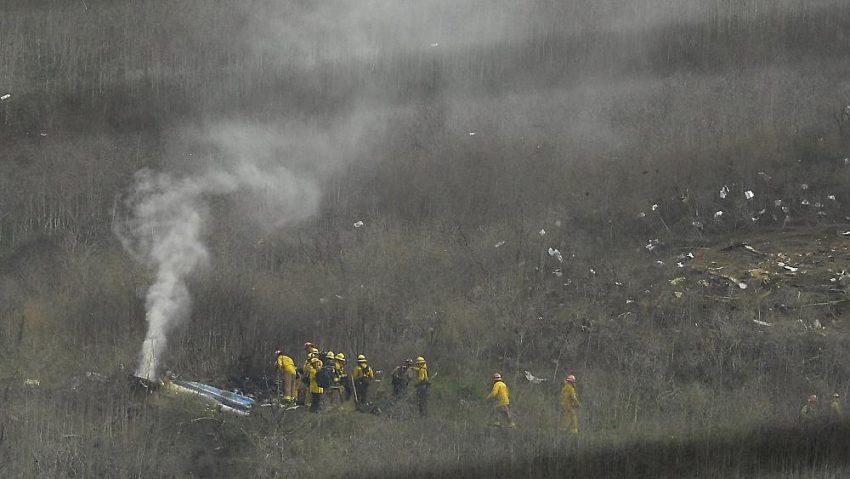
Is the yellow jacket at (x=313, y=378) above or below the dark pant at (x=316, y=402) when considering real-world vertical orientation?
above

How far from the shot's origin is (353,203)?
19984mm

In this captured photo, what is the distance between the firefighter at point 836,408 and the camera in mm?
13516

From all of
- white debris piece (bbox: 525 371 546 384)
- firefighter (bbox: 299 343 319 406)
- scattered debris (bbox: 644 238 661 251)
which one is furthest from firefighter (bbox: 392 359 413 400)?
scattered debris (bbox: 644 238 661 251)

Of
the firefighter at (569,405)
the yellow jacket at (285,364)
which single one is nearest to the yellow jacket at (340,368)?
the yellow jacket at (285,364)

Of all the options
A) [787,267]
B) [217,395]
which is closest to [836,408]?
[787,267]

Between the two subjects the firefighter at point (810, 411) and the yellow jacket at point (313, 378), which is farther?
the yellow jacket at point (313, 378)

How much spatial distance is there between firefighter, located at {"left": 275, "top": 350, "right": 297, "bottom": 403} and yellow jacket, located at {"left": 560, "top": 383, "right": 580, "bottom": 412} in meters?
3.30

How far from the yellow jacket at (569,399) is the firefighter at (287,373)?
10.8ft

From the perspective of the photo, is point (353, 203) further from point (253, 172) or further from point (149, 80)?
point (149, 80)

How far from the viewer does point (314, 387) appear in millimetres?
15328

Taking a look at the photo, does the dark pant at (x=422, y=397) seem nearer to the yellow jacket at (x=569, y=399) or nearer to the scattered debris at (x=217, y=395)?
the yellow jacket at (x=569, y=399)

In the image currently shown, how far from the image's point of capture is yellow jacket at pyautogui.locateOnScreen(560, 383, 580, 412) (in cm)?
1454

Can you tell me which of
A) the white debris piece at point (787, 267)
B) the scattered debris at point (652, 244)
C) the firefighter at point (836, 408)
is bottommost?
the firefighter at point (836, 408)

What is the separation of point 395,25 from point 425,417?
7.88 meters
